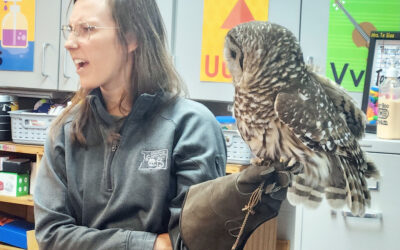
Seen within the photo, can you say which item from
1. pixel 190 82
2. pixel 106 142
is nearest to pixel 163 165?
pixel 106 142

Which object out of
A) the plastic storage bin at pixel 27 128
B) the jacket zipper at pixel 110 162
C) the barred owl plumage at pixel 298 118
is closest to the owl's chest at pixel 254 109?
the barred owl plumage at pixel 298 118

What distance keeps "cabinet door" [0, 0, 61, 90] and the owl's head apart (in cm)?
150

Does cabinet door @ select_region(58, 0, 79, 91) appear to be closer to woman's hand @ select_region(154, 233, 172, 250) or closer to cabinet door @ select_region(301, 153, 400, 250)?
woman's hand @ select_region(154, 233, 172, 250)

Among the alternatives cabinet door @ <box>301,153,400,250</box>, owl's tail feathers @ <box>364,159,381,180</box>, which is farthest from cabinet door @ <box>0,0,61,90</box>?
owl's tail feathers @ <box>364,159,381,180</box>

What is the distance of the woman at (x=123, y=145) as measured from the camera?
806 mm

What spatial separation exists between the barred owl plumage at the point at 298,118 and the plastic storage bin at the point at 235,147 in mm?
254

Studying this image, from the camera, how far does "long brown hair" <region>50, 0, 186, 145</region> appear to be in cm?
82

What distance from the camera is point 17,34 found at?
6.37 feet

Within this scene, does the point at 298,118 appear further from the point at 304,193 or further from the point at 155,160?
the point at 155,160

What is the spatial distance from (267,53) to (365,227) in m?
0.41

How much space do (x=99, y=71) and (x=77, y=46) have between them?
6cm

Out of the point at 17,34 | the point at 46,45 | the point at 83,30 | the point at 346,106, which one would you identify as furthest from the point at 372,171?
the point at 17,34

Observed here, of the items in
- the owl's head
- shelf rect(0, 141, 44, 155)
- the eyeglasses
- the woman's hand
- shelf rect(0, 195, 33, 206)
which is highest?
the eyeglasses

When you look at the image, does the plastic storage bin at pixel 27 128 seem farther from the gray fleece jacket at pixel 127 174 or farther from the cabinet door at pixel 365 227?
the cabinet door at pixel 365 227
